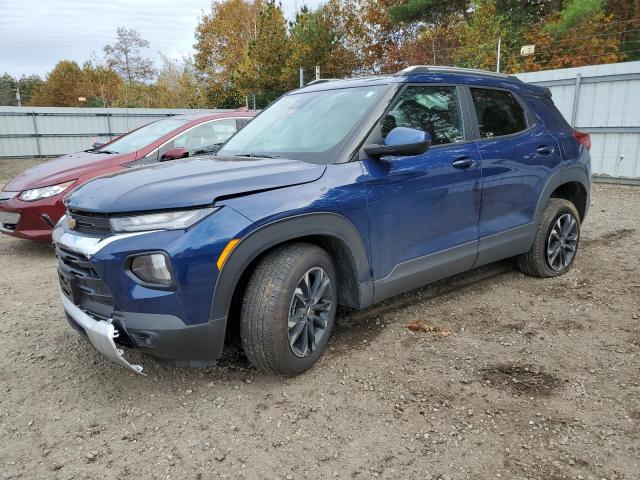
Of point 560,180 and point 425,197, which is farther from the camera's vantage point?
point 560,180

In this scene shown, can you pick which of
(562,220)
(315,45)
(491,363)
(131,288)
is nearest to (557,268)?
(562,220)

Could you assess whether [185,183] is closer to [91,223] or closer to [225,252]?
[225,252]

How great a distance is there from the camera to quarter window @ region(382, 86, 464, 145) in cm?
339

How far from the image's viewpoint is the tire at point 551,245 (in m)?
4.45

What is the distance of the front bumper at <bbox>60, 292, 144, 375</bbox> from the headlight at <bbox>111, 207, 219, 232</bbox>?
0.50 meters

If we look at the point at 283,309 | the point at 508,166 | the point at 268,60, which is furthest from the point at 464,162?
the point at 268,60

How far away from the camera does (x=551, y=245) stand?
4.61m

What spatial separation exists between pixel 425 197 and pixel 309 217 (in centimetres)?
97

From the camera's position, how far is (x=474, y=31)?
2278 cm

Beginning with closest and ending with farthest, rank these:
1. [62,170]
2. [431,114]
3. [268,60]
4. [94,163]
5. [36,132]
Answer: [431,114], [62,170], [94,163], [36,132], [268,60]

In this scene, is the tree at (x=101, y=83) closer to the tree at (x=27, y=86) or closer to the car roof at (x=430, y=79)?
the tree at (x=27, y=86)

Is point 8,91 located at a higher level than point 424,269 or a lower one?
higher

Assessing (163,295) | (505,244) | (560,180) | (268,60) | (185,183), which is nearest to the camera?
(163,295)

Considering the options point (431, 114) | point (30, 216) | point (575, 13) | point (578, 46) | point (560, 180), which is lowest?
point (30, 216)
